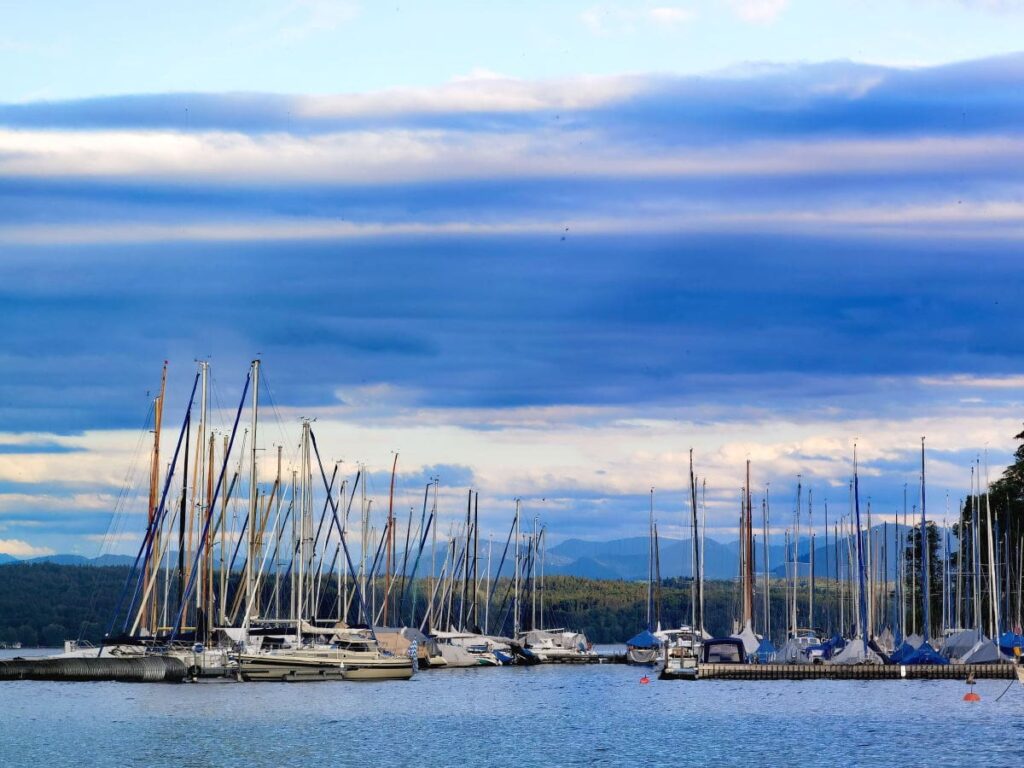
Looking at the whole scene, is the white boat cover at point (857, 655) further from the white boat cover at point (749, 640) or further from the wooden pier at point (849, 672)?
the white boat cover at point (749, 640)

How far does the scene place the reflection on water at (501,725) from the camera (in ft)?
210

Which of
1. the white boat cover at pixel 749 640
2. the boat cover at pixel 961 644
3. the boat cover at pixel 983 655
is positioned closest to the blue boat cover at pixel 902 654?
the boat cover at pixel 983 655

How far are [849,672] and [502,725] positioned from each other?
3448 cm

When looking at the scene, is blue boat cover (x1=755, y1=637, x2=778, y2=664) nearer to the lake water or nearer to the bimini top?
the lake water

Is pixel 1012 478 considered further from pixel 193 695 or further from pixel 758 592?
pixel 193 695

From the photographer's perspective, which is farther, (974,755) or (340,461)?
(340,461)

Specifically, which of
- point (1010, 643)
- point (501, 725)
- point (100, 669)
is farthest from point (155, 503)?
point (1010, 643)

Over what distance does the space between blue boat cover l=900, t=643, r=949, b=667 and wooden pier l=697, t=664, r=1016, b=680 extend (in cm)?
46

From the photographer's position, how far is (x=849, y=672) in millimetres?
105812

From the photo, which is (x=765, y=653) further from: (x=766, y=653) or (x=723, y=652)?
(x=723, y=652)

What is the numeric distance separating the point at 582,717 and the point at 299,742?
2093cm

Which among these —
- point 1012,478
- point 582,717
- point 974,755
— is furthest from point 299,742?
point 1012,478

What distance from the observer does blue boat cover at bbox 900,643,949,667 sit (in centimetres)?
10431

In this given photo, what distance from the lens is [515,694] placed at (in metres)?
104
